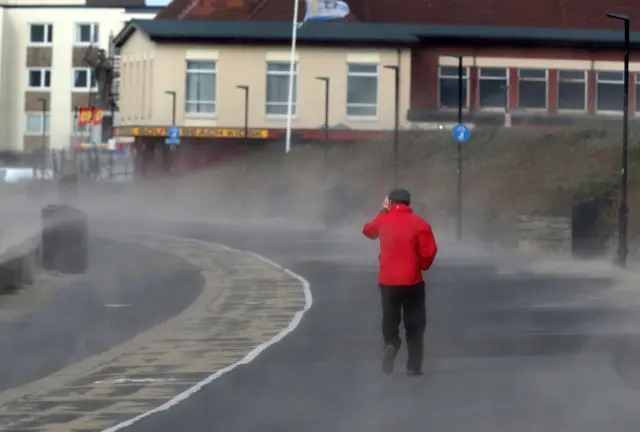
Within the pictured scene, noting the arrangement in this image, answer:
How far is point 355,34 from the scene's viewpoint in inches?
3135

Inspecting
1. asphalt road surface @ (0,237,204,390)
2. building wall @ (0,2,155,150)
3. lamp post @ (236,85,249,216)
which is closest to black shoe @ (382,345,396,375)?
asphalt road surface @ (0,237,204,390)

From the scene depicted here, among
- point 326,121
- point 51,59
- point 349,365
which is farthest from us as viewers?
point 51,59

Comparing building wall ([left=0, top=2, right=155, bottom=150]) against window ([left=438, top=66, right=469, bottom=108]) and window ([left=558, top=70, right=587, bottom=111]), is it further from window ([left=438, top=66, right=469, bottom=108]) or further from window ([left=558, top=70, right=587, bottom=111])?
window ([left=558, top=70, right=587, bottom=111])

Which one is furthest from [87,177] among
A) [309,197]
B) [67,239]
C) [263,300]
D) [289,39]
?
[263,300]

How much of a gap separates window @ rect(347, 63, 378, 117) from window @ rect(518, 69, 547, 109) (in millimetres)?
6999

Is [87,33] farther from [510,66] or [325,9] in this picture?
[510,66]

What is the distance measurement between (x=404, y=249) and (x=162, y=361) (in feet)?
10.5

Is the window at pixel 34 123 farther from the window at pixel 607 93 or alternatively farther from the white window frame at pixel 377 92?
the window at pixel 607 93

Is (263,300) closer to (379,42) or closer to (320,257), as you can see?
(320,257)

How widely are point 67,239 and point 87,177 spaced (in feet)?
167

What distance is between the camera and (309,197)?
64.3 meters

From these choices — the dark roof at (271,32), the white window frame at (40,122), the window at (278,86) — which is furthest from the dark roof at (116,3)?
the window at (278,86)

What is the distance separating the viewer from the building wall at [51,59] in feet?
284

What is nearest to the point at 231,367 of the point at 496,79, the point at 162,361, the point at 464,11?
the point at 162,361
